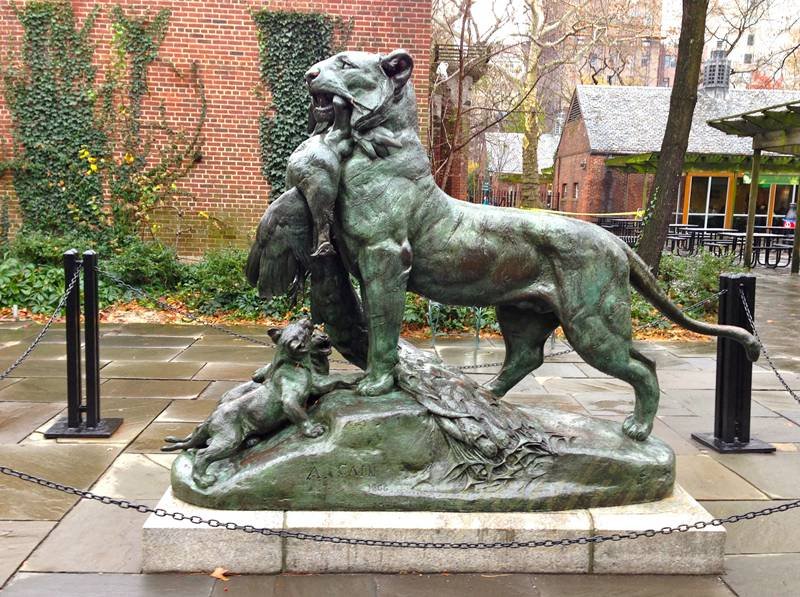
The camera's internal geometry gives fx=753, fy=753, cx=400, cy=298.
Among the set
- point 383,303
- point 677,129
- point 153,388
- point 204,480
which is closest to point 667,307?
point 383,303

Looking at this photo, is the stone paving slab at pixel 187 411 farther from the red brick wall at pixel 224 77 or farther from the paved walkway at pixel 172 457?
the red brick wall at pixel 224 77

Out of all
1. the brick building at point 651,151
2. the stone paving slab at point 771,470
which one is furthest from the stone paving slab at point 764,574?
the brick building at point 651,151

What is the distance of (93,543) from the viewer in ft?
12.2

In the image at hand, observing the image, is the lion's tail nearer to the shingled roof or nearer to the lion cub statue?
the lion cub statue

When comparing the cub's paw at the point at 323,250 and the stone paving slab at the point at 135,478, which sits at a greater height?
the cub's paw at the point at 323,250

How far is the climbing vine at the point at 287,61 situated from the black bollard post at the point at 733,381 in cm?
982

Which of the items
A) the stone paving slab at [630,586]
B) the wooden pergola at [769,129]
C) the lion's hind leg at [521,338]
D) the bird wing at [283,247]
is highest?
A: the wooden pergola at [769,129]

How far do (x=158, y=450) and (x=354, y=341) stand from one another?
2.00m

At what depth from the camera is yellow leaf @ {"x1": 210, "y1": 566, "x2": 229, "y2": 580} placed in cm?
335

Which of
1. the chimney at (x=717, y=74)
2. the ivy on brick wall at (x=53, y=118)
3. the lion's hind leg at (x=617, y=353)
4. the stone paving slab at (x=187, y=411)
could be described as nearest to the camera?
the lion's hind leg at (x=617, y=353)

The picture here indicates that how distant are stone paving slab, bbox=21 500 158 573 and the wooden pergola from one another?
44.8ft

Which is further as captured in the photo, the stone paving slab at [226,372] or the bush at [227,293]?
the bush at [227,293]

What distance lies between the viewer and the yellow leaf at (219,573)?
11.0ft

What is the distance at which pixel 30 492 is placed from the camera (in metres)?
4.38
